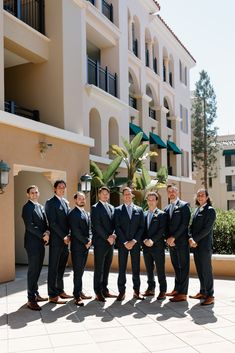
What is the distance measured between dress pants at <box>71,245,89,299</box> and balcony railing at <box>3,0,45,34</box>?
7.54 m

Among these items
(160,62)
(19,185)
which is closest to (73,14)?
(19,185)

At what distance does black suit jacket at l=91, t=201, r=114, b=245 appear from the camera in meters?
7.46

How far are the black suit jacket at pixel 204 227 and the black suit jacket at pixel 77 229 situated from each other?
1.90 metres

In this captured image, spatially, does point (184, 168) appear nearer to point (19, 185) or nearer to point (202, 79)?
point (202, 79)

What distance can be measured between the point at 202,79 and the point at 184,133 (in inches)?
513

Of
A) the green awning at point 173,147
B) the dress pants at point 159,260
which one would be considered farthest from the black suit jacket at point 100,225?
the green awning at point 173,147

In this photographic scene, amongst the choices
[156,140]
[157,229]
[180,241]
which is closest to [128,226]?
[157,229]

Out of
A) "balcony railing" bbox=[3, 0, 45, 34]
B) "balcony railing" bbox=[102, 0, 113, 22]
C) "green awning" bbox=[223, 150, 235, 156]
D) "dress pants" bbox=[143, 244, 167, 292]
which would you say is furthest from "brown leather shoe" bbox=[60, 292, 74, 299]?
"green awning" bbox=[223, 150, 235, 156]

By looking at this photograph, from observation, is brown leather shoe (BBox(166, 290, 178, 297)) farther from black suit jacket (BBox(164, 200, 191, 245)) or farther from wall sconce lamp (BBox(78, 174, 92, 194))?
wall sconce lamp (BBox(78, 174, 92, 194))

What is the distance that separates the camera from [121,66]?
18.5 meters

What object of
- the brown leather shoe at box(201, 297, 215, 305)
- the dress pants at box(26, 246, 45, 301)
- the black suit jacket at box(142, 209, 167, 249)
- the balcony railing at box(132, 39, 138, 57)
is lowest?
the brown leather shoe at box(201, 297, 215, 305)

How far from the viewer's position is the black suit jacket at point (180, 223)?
741 cm

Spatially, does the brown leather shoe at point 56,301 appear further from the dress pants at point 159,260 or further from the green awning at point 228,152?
the green awning at point 228,152

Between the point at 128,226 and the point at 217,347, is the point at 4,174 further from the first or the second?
the point at 217,347
